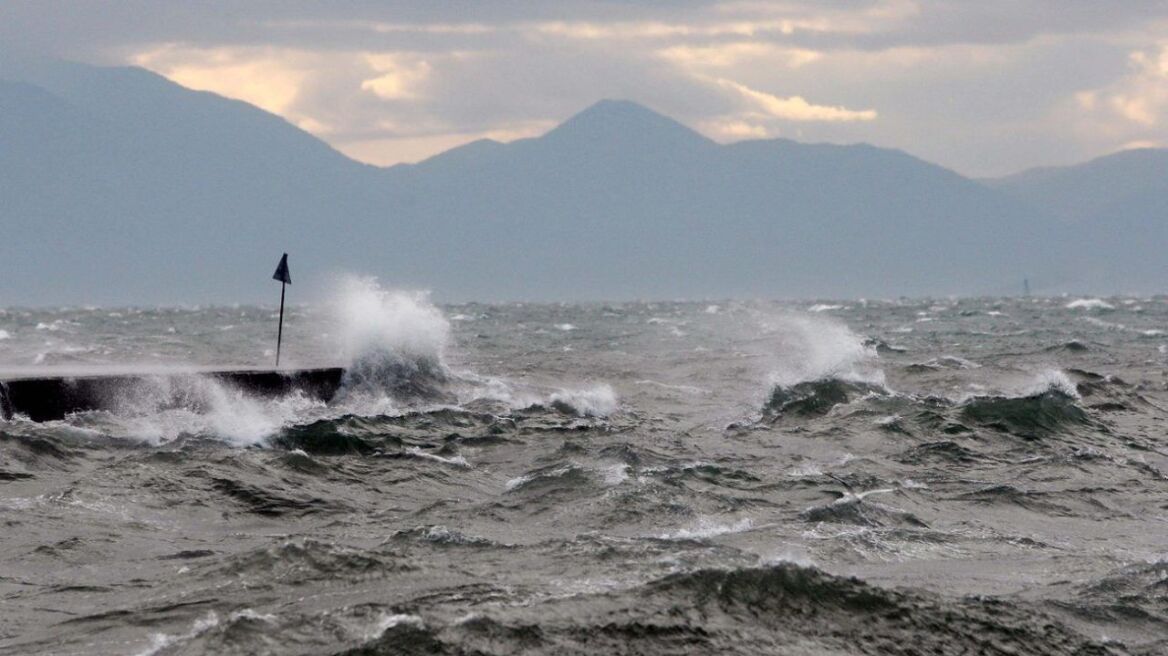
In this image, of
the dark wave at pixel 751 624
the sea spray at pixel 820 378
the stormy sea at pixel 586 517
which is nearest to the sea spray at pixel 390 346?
the stormy sea at pixel 586 517

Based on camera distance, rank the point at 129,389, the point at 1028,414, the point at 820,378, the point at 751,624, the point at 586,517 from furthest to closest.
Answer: the point at 820,378 < the point at 1028,414 < the point at 129,389 < the point at 586,517 < the point at 751,624

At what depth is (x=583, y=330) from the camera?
185 feet

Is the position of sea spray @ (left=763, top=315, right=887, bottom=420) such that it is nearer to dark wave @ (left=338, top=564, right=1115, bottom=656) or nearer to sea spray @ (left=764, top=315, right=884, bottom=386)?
sea spray @ (left=764, top=315, right=884, bottom=386)

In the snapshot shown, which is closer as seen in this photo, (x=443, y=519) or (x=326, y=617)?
(x=326, y=617)

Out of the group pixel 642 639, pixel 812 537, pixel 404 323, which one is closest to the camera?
pixel 642 639

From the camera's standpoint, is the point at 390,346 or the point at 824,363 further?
the point at 824,363

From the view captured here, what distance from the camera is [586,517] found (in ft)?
40.0

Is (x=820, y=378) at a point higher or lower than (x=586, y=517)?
higher

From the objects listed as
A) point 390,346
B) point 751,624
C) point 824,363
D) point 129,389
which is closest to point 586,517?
point 751,624

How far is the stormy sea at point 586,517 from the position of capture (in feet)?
28.6

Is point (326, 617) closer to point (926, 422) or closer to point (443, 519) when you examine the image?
point (443, 519)

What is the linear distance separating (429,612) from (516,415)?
12008 millimetres

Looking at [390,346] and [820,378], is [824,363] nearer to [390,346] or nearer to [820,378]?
[820,378]

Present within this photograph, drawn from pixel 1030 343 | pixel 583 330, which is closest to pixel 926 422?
pixel 1030 343
